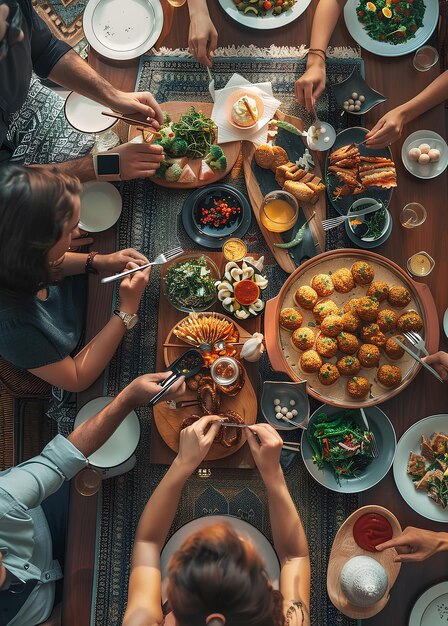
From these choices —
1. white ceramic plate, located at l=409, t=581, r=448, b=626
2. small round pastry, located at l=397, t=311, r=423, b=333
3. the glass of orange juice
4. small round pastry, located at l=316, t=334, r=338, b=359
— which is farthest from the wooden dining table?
the glass of orange juice

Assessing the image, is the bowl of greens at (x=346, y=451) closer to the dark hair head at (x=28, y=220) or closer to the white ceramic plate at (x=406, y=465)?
the white ceramic plate at (x=406, y=465)

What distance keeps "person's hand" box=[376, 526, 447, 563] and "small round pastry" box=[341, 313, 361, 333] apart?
2.86ft

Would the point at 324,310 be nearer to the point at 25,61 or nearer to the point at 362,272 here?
the point at 362,272

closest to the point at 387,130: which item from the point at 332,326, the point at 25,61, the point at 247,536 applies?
the point at 332,326

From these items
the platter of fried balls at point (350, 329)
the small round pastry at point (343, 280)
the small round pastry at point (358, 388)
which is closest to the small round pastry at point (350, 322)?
the platter of fried balls at point (350, 329)

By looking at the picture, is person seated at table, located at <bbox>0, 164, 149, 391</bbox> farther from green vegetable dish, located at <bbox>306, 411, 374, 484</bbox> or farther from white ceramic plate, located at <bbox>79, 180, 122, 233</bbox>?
green vegetable dish, located at <bbox>306, 411, 374, 484</bbox>

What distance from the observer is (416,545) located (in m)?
2.42

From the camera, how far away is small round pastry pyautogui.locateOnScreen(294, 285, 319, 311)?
263 cm

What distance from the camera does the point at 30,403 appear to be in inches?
125

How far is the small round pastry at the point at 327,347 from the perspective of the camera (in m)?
2.60

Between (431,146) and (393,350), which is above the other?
(431,146)

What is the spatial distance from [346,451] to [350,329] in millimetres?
525

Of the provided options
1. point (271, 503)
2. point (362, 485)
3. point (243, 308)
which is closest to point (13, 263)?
point (243, 308)

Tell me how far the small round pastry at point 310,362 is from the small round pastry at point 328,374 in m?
0.03
